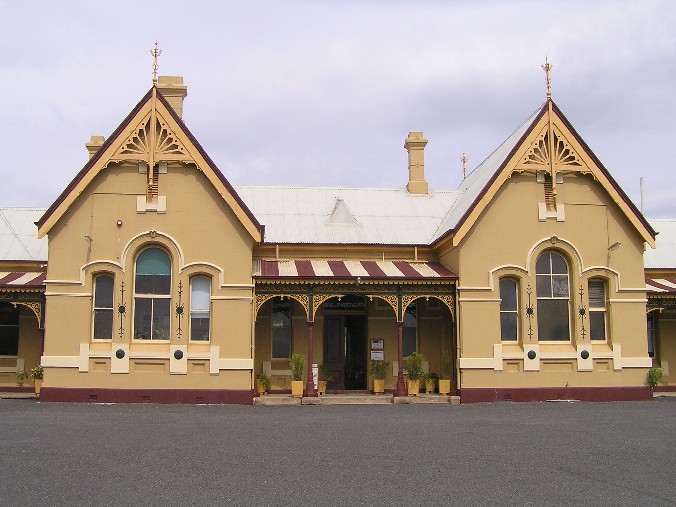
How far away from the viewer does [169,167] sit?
20.3 meters

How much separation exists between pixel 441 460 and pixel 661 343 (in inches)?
633

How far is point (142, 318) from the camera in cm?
1984

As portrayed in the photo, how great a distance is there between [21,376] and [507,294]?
14.7 m

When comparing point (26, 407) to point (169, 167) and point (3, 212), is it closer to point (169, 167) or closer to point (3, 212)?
point (169, 167)

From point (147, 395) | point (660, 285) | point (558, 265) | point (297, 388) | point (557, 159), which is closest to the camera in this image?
point (147, 395)

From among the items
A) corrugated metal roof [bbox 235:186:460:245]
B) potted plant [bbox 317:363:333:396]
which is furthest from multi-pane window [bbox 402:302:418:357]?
potted plant [bbox 317:363:333:396]

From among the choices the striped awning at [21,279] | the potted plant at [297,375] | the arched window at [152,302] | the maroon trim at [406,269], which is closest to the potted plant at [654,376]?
the maroon trim at [406,269]

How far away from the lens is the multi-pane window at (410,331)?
22.1 metres

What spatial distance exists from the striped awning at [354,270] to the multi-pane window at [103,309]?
13.3 ft

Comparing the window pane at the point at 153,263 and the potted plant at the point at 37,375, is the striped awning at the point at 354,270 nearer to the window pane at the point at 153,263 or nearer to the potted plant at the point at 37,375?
the window pane at the point at 153,263

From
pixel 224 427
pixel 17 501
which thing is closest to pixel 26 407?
pixel 224 427

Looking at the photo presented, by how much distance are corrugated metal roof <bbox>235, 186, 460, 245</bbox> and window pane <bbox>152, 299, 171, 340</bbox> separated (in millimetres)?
4041

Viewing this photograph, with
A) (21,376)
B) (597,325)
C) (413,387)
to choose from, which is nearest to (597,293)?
(597,325)

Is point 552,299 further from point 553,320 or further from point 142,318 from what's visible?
point 142,318
